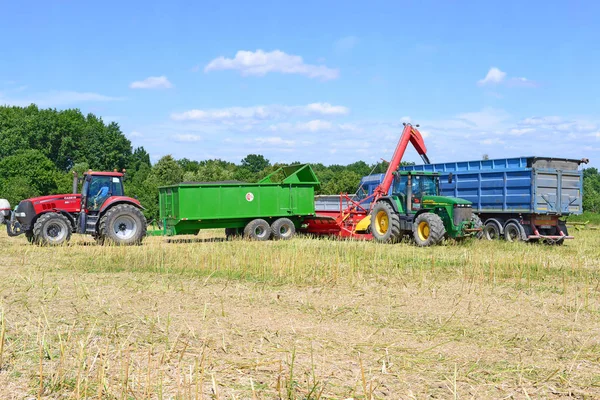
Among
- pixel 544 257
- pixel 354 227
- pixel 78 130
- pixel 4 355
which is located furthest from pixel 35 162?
pixel 4 355

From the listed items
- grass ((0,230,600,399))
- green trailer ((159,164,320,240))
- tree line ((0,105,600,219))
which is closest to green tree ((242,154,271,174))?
tree line ((0,105,600,219))

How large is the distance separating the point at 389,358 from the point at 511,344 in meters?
1.42

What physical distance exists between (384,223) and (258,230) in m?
3.79

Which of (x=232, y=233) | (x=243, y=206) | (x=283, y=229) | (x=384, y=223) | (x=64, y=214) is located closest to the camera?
(x=64, y=214)

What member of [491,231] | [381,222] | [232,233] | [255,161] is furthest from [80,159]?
[491,231]

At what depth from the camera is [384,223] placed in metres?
18.0

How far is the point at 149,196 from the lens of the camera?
104ft

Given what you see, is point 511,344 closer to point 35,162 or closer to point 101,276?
point 101,276

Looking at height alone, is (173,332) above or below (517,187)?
below

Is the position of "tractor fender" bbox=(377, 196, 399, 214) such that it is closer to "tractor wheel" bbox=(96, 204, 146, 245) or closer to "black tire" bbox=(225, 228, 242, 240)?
"black tire" bbox=(225, 228, 242, 240)

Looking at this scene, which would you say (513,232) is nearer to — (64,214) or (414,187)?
(414,187)

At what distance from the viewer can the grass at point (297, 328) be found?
4.74 metres

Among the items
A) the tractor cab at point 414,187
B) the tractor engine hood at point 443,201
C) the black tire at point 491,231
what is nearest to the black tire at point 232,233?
the tractor cab at point 414,187

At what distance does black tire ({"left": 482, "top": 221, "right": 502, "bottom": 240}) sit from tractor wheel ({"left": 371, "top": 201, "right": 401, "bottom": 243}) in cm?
268
